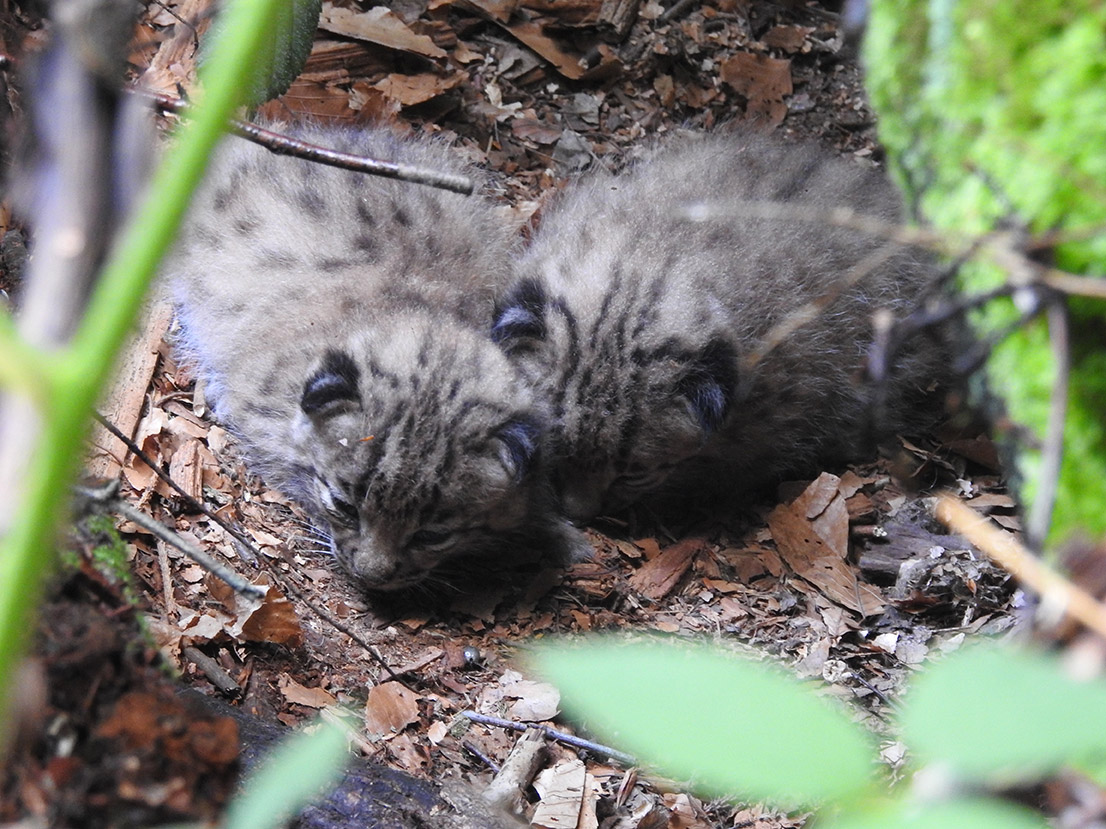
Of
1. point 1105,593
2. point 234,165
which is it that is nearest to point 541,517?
point 234,165

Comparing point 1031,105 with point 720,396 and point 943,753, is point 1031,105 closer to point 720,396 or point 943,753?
point 943,753

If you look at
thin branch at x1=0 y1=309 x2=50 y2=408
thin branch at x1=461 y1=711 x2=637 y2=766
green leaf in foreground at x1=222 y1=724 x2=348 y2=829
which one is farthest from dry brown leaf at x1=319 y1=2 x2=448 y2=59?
green leaf in foreground at x1=222 y1=724 x2=348 y2=829

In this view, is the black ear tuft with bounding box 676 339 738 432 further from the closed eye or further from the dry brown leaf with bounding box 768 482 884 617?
the closed eye

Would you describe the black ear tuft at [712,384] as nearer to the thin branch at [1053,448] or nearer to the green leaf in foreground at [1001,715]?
the thin branch at [1053,448]

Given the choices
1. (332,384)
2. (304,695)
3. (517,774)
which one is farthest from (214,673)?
(332,384)

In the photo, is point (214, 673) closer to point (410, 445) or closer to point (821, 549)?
point (410, 445)

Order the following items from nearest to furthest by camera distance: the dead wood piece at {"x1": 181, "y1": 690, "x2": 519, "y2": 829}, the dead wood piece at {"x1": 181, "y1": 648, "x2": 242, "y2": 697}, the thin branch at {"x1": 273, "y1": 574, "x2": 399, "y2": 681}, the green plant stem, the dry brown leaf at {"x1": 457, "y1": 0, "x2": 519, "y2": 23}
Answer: the green plant stem → the dead wood piece at {"x1": 181, "y1": 690, "x2": 519, "y2": 829} → the dead wood piece at {"x1": 181, "y1": 648, "x2": 242, "y2": 697} → the thin branch at {"x1": 273, "y1": 574, "x2": 399, "y2": 681} → the dry brown leaf at {"x1": 457, "y1": 0, "x2": 519, "y2": 23}

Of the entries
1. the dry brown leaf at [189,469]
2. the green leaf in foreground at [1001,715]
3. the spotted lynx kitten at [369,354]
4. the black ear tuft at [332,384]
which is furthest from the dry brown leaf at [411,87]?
the green leaf in foreground at [1001,715]
